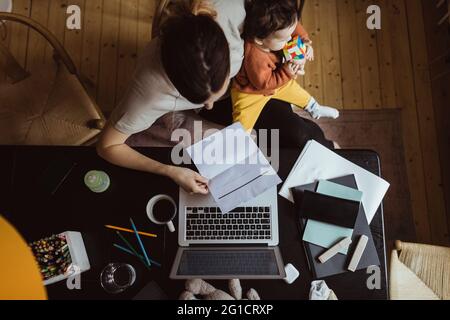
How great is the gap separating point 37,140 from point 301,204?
1057mm

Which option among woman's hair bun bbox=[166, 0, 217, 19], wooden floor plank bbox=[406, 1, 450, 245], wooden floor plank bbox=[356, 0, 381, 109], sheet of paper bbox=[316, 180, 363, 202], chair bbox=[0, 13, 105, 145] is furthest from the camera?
wooden floor plank bbox=[356, 0, 381, 109]

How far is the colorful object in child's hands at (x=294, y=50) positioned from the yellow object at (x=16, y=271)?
1.16m

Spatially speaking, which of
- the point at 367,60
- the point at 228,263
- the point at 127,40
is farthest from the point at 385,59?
the point at 228,263

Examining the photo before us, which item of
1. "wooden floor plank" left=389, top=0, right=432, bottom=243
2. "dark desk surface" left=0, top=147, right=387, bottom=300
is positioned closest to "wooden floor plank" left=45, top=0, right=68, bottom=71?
"dark desk surface" left=0, top=147, right=387, bottom=300

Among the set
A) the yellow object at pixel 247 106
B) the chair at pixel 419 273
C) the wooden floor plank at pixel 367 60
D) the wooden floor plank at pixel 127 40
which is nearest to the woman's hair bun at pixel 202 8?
the yellow object at pixel 247 106

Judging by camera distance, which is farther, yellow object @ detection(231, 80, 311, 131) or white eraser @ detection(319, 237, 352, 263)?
yellow object @ detection(231, 80, 311, 131)

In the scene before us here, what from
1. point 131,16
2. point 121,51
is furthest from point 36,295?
point 131,16

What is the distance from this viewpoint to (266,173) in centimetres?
110

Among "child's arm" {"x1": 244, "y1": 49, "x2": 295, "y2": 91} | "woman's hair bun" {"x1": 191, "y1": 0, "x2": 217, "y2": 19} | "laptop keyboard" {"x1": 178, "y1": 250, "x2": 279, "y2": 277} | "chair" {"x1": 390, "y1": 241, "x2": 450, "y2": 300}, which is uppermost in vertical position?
"woman's hair bun" {"x1": 191, "y1": 0, "x2": 217, "y2": 19}

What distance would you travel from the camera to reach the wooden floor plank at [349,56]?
1909mm

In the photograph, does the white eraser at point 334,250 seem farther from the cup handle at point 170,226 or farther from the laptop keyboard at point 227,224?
the cup handle at point 170,226

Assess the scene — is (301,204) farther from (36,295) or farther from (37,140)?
(37,140)

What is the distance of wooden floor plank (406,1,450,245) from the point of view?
5.96 feet

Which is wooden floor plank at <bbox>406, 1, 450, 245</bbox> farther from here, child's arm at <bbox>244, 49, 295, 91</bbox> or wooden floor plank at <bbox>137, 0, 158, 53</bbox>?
wooden floor plank at <bbox>137, 0, 158, 53</bbox>
